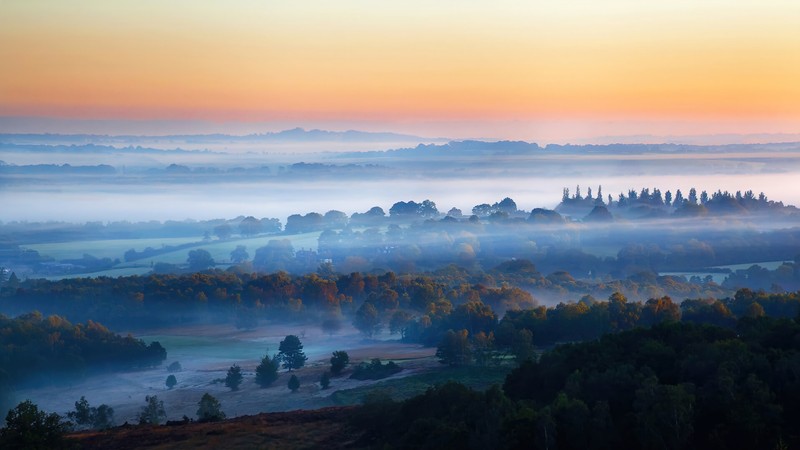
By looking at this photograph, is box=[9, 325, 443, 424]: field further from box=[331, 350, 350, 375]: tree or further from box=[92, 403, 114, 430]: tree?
box=[92, 403, 114, 430]: tree

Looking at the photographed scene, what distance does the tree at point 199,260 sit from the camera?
89.8 metres

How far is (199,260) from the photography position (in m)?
93.1

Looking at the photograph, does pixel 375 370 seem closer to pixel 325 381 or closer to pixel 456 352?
pixel 325 381

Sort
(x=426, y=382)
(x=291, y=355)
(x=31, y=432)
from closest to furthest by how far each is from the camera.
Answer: (x=31, y=432), (x=426, y=382), (x=291, y=355)

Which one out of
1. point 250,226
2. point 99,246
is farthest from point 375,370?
point 250,226

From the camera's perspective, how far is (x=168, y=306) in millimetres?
62594

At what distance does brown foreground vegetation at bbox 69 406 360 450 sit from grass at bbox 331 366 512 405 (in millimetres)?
5857

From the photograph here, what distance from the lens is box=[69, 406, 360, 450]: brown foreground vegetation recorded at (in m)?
26.9

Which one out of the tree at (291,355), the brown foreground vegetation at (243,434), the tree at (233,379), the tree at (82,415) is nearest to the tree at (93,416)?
the tree at (82,415)

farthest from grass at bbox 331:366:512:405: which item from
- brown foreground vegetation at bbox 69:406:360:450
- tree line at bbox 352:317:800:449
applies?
tree line at bbox 352:317:800:449

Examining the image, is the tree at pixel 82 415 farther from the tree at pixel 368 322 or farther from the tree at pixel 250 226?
the tree at pixel 250 226

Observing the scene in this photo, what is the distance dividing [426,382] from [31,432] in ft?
54.8

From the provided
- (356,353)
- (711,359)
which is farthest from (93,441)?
(356,353)

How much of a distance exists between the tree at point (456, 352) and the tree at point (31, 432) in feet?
61.9
